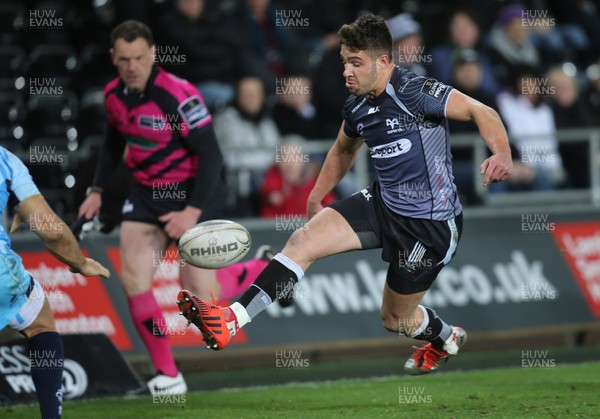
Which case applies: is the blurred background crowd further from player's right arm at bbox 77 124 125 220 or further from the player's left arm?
the player's left arm

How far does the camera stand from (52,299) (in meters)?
11.0

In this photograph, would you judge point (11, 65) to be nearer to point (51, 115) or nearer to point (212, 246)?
point (51, 115)

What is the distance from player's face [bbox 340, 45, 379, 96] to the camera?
24.6 ft

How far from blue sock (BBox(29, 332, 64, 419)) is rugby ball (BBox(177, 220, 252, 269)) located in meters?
1.15

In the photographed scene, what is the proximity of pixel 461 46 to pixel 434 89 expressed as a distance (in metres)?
7.30

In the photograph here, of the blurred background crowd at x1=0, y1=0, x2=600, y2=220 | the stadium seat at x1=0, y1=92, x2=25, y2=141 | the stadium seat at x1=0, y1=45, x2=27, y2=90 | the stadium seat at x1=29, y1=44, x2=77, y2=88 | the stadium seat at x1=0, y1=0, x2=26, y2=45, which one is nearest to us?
the blurred background crowd at x1=0, y1=0, x2=600, y2=220

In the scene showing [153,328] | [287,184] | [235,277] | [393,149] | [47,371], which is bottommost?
[153,328]

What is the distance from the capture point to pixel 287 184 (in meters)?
12.2

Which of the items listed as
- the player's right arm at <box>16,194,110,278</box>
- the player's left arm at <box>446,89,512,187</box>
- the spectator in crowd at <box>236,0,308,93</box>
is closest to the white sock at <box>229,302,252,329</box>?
the player's right arm at <box>16,194,110,278</box>

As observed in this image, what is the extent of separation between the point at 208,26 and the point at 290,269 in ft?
23.6

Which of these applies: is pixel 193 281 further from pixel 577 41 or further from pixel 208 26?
pixel 577 41

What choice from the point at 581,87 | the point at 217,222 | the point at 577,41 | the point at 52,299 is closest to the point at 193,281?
the point at 217,222

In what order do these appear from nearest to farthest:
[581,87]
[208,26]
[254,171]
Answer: [254,171] → [208,26] → [581,87]

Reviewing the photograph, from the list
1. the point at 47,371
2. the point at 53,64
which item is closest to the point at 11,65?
the point at 53,64
